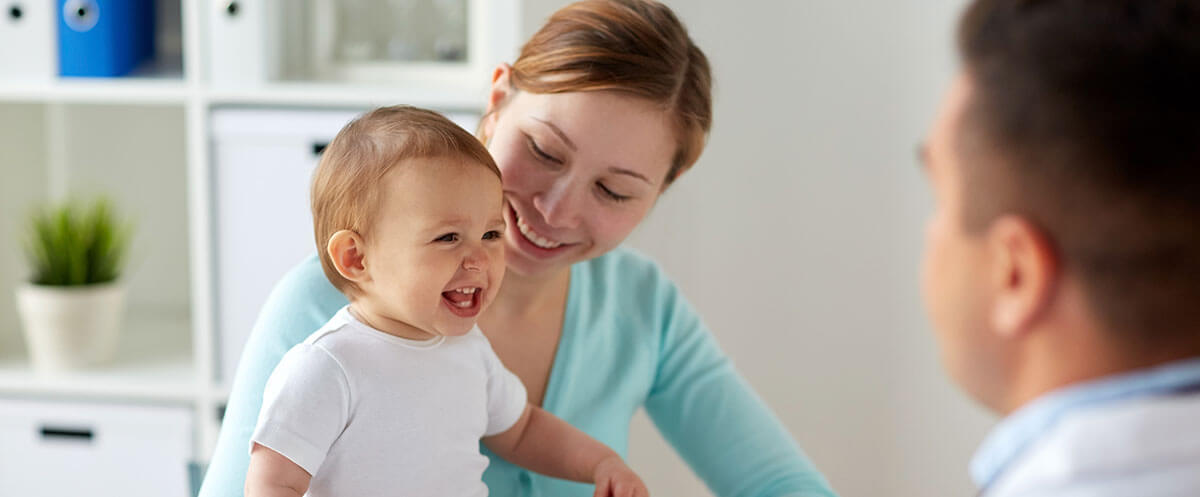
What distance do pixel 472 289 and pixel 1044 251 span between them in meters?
0.55

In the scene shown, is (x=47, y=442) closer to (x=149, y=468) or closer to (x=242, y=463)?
(x=149, y=468)

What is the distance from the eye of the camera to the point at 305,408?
3.28ft

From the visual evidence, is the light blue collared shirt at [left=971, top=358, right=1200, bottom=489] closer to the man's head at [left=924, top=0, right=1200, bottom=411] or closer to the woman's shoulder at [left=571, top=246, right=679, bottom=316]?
the man's head at [left=924, top=0, right=1200, bottom=411]

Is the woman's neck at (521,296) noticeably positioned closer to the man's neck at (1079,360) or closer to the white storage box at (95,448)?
the man's neck at (1079,360)

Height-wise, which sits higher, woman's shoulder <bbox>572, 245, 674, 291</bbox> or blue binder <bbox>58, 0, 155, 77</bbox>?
blue binder <bbox>58, 0, 155, 77</bbox>

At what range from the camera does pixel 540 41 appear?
1.30 meters

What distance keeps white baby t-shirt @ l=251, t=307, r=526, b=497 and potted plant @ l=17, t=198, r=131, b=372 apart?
1507 mm

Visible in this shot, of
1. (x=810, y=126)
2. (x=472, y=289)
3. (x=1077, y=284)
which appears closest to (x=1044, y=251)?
(x=1077, y=284)

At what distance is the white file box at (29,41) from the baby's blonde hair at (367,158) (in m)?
1.45

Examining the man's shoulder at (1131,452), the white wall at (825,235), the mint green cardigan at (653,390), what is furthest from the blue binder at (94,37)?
the man's shoulder at (1131,452)

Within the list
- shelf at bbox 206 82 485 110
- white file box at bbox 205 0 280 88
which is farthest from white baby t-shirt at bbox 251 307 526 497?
white file box at bbox 205 0 280 88

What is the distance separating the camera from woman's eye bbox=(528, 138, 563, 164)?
1.27 m

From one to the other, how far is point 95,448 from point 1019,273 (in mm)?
2098

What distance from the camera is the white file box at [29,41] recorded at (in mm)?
2248
